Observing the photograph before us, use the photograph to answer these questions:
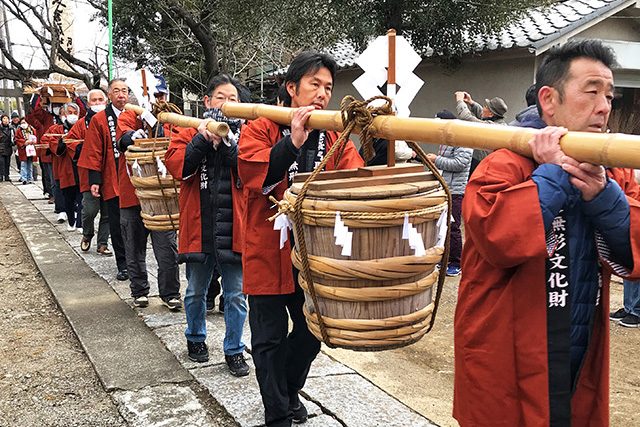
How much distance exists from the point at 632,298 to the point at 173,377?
177 inches

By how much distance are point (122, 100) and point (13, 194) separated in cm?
1124

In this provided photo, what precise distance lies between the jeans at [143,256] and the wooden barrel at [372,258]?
12.1 feet

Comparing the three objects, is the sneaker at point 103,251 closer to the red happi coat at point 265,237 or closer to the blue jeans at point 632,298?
the red happi coat at point 265,237

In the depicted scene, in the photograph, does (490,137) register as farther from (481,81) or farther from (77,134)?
(481,81)

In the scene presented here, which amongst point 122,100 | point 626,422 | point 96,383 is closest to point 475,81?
point 122,100

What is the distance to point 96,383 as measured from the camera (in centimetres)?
436

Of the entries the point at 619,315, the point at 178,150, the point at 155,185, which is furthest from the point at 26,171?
→ the point at 619,315

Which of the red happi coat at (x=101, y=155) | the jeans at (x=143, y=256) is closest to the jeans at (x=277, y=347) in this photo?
the jeans at (x=143, y=256)

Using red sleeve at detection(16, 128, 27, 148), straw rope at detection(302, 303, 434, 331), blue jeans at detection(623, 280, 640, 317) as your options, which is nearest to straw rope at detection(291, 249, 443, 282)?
straw rope at detection(302, 303, 434, 331)

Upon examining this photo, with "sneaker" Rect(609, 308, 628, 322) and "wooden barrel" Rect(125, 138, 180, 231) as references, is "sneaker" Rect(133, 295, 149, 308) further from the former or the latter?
"sneaker" Rect(609, 308, 628, 322)

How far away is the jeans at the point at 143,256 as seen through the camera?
5.81 metres

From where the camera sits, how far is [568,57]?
6.97ft

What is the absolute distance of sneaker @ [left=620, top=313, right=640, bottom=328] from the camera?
237 inches

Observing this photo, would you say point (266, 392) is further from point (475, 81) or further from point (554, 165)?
point (475, 81)
